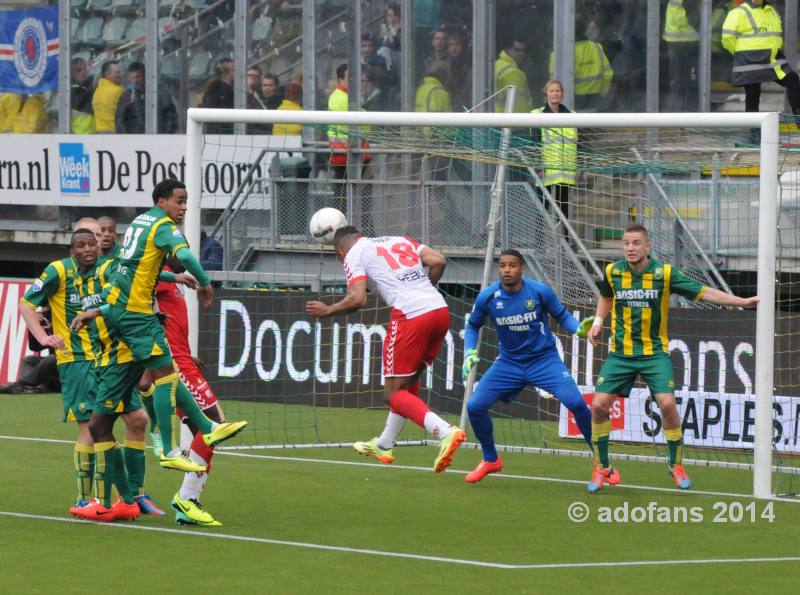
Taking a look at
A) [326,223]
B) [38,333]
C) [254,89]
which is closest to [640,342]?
[326,223]

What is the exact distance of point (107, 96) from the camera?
22.9 metres

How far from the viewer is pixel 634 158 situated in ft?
47.4

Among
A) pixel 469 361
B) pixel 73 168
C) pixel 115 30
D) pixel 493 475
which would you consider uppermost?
pixel 115 30

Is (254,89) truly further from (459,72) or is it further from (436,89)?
(459,72)

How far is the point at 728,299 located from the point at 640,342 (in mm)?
762

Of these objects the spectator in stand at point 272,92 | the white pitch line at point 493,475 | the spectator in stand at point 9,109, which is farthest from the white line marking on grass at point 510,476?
the spectator in stand at point 9,109

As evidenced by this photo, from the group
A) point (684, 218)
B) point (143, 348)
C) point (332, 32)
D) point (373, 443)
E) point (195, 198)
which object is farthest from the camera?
point (332, 32)

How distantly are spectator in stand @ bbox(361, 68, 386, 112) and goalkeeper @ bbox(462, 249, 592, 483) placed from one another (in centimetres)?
→ 794

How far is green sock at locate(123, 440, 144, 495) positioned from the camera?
34.0 feet

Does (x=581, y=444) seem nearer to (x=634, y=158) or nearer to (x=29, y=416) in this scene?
(x=634, y=158)

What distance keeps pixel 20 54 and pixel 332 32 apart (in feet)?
19.6

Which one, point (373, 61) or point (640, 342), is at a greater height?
point (373, 61)

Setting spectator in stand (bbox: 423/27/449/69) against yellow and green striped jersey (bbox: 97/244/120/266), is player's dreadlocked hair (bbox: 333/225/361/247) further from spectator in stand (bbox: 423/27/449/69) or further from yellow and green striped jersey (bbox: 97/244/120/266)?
spectator in stand (bbox: 423/27/449/69)

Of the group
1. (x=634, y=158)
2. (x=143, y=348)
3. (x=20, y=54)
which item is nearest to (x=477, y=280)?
(x=634, y=158)
